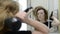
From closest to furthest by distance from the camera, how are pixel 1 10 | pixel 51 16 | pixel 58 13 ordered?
1. pixel 1 10
2. pixel 51 16
3. pixel 58 13

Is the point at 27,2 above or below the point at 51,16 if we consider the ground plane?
above

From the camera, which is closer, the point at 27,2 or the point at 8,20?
the point at 8,20

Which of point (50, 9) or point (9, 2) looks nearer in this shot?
point (9, 2)

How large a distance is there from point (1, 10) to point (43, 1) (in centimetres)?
94

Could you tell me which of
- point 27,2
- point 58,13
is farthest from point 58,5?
point 27,2

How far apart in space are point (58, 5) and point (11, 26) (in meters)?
0.94

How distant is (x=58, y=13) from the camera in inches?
49.7

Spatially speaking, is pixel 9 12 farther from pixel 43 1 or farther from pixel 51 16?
pixel 43 1

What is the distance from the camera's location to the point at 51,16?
1157 mm

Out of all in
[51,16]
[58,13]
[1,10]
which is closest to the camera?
[1,10]

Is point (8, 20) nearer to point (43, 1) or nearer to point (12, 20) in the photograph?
point (12, 20)

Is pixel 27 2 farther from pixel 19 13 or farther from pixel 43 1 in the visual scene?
pixel 19 13

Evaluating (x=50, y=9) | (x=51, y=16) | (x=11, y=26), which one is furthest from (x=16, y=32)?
(x=50, y=9)

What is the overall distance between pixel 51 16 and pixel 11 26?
2.61ft
